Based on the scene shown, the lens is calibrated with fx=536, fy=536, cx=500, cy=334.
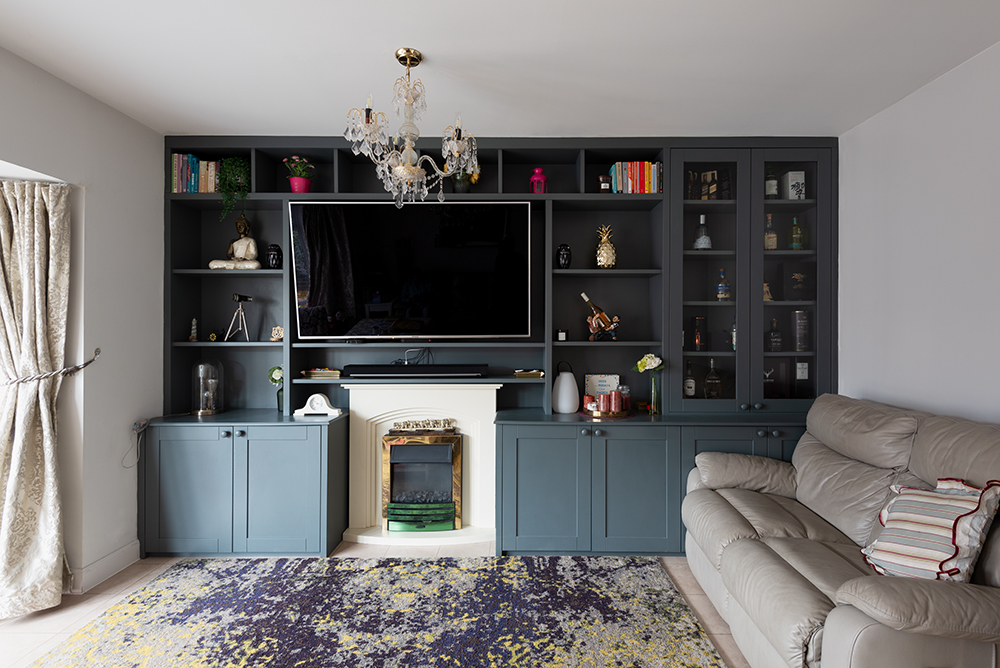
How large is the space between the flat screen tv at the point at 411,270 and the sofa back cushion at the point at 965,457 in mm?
2087

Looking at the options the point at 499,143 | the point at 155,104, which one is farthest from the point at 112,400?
the point at 499,143

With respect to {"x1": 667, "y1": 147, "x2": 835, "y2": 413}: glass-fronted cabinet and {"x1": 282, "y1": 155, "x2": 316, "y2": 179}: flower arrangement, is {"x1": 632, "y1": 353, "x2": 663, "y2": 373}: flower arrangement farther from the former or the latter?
{"x1": 282, "y1": 155, "x2": 316, "y2": 179}: flower arrangement

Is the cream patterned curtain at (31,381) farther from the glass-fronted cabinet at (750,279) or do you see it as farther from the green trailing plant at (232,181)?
the glass-fronted cabinet at (750,279)

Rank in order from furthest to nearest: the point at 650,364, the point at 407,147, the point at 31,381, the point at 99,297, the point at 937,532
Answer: the point at 650,364 < the point at 99,297 < the point at 31,381 < the point at 407,147 < the point at 937,532

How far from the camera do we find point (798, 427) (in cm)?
321

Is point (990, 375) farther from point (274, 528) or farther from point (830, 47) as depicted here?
point (274, 528)

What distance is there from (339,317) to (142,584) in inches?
70.6

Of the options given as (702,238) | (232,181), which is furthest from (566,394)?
(232,181)

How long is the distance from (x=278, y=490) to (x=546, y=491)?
1.60 meters

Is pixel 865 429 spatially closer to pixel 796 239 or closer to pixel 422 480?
pixel 796 239

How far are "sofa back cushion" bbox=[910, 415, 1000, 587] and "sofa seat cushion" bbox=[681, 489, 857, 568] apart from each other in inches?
18.7

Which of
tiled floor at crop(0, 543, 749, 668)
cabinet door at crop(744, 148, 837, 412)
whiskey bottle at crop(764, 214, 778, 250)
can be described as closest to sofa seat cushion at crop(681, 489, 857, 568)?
tiled floor at crop(0, 543, 749, 668)

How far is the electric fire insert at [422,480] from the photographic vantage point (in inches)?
Result: 137

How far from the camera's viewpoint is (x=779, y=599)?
1831 mm
